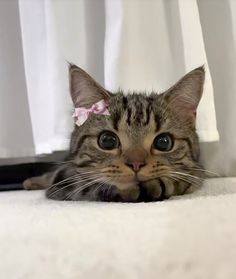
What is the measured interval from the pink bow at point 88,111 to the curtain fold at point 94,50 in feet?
0.42

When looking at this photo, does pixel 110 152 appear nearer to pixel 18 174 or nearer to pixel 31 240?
pixel 31 240

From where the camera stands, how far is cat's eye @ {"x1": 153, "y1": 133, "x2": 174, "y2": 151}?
96 cm

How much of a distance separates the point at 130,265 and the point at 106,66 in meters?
0.71

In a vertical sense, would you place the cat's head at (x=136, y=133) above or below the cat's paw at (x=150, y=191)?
Result: above

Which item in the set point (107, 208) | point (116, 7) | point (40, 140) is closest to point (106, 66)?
point (116, 7)

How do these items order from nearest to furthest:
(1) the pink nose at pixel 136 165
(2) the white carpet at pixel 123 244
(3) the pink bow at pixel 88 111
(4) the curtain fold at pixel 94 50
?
1. (2) the white carpet at pixel 123 244
2. (1) the pink nose at pixel 136 165
3. (3) the pink bow at pixel 88 111
4. (4) the curtain fold at pixel 94 50

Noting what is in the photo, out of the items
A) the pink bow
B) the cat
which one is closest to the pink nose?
the cat

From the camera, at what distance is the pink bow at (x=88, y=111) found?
99cm

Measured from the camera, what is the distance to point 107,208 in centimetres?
74

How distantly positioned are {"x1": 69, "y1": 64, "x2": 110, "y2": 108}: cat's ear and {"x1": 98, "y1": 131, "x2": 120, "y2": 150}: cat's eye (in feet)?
0.27

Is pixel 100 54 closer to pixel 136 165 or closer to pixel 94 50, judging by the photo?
pixel 94 50

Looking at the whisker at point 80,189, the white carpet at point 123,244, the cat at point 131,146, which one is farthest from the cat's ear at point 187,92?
the white carpet at point 123,244

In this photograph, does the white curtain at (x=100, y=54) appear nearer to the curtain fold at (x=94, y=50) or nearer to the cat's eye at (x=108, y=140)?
the curtain fold at (x=94, y=50)

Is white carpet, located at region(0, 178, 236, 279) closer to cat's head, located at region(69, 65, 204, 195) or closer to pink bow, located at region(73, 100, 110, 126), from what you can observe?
cat's head, located at region(69, 65, 204, 195)
